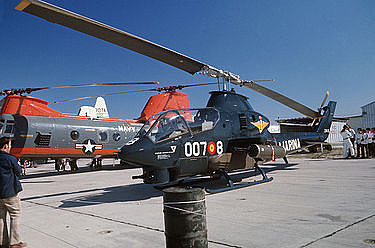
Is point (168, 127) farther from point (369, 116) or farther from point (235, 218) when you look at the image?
point (369, 116)

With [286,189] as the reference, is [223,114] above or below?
above

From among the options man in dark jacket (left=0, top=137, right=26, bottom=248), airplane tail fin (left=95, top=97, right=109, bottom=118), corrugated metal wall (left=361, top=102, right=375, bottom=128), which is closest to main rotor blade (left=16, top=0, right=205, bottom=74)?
man in dark jacket (left=0, top=137, right=26, bottom=248)

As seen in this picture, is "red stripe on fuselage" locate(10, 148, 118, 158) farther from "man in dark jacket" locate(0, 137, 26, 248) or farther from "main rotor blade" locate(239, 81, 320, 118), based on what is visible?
"man in dark jacket" locate(0, 137, 26, 248)

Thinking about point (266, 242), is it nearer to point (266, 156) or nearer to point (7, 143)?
point (7, 143)

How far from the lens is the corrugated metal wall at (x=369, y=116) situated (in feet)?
132

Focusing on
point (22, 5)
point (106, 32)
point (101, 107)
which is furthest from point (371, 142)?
point (101, 107)

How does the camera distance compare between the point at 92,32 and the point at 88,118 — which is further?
the point at 88,118

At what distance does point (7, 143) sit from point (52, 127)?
9.99 m

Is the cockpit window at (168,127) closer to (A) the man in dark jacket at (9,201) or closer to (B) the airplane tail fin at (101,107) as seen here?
(A) the man in dark jacket at (9,201)

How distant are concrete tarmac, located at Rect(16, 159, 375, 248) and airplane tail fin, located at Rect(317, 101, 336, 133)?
542 centimetres

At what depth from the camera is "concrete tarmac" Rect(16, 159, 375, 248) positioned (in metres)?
3.61

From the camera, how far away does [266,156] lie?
7.93m

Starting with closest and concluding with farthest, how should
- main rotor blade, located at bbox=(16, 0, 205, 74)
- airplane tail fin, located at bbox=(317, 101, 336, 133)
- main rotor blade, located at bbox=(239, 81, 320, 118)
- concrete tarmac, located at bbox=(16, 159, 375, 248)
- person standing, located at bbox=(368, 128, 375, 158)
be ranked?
concrete tarmac, located at bbox=(16, 159, 375, 248)
main rotor blade, located at bbox=(16, 0, 205, 74)
main rotor blade, located at bbox=(239, 81, 320, 118)
airplane tail fin, located at bbox=(317, 101, 336, 133)
person standing, located at bbox=(368, 128, 375, 158)

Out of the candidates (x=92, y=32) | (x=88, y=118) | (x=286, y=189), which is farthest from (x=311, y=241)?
(x=88, y=118)
